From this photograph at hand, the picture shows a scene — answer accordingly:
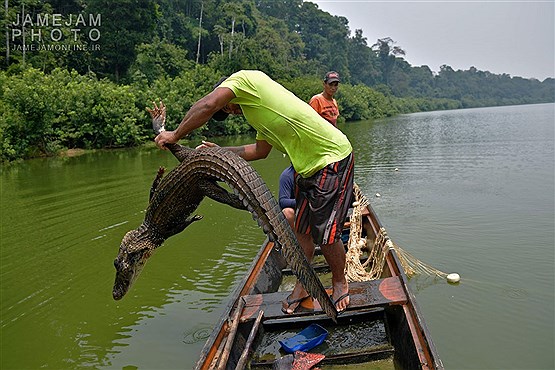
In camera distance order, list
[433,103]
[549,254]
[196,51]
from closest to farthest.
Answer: [549,254] → [196,51] → [433,103]

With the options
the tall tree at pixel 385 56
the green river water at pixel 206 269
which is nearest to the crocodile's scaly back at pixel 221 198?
the green river water at pixel 206 269

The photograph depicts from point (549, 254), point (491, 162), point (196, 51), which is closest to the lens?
point (549, 254)

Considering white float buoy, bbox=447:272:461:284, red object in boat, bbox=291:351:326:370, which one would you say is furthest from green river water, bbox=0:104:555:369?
red object in boat, bbox=291:351:326:370

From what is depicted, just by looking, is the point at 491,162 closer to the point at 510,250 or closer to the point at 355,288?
the point at 510,250

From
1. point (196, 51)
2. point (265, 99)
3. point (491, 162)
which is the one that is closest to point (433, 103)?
point (196, 51)

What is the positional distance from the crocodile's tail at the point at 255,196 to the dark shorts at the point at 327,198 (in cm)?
28

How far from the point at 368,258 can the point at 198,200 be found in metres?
2.70

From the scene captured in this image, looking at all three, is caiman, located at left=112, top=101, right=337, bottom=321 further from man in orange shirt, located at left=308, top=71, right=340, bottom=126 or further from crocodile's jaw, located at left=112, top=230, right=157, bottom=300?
man in orange shirt, located at left=308, top=71, right=340, bottom=126

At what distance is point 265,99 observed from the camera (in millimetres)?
2770

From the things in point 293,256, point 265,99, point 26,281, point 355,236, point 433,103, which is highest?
point 433,103

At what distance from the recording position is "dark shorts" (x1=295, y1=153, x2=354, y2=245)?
9.75ft

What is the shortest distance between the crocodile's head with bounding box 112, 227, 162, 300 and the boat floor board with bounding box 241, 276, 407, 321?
884 mm

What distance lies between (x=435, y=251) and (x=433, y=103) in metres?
91.5

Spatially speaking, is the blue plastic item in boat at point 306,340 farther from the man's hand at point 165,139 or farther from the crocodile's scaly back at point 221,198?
the man's hand at point 165,139
